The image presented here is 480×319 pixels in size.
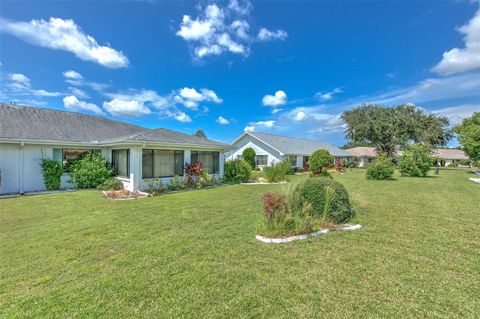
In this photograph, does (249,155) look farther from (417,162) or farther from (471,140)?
(471,140)

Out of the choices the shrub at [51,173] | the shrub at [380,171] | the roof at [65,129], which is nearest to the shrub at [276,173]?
the roof at [65,129]

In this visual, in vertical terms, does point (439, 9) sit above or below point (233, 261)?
above

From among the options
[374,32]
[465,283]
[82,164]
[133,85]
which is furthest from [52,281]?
[133,85]

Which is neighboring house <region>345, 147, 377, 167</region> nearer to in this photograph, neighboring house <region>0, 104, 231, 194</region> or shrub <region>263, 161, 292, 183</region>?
shrub <region>263, 161, 292, 183</region>

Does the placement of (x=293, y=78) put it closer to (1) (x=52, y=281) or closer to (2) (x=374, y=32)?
(2) (x=374, y=32)

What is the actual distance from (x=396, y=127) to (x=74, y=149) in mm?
45541

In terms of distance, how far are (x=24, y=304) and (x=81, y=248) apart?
6.12ft

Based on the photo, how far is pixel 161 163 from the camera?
12.9 m

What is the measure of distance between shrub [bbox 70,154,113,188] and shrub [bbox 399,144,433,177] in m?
27.2

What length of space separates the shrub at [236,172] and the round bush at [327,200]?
10316 mm

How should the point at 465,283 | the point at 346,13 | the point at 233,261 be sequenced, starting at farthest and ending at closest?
1. the point at 346,13
2. the point at 233,261
3. the point at 465,283

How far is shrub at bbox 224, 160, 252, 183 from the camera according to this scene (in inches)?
662

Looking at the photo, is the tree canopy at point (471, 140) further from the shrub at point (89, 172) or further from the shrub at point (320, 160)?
the shrub at point (89, 172)

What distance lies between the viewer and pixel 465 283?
3.51 metres
